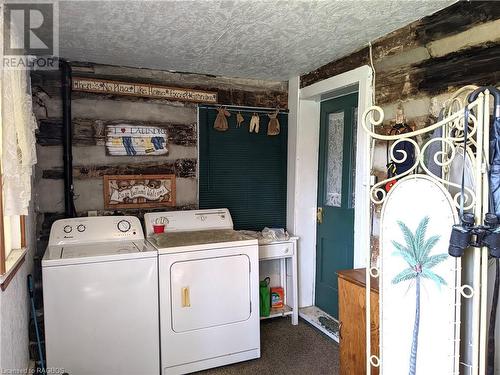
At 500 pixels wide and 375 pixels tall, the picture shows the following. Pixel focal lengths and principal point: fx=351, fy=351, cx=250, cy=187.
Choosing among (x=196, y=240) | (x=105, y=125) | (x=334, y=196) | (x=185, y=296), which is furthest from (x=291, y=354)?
(x=105, y=125)

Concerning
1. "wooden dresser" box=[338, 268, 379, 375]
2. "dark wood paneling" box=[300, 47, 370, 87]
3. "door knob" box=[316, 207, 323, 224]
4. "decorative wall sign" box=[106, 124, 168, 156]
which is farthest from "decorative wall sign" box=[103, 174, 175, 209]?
"wooden dresser" box=[338, 268, 379, 375]

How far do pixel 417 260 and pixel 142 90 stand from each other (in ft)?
8.22

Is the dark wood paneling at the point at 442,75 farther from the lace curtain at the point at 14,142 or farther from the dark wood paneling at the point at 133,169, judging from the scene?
the lace curtain at the point at 14,142

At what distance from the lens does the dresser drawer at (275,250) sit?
3131 millimetres

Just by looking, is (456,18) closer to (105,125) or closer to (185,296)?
(185,296)

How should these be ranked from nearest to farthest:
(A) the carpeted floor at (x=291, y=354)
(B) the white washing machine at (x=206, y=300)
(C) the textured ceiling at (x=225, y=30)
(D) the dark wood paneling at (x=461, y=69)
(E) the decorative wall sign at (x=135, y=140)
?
(D) the dark wood paneling at (x=461, y=69)
(C) the textured ceiling at (x=225, y=30)
(B) the white washing machine at (x=206, y=300)
(A) the carpeted floor at (x=291, y=354)
(E) the decorative wall sign at (x=135, y=140)

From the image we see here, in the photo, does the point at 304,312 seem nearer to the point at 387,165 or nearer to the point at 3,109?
the point at 387,165

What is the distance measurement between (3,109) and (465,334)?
233 centimetres

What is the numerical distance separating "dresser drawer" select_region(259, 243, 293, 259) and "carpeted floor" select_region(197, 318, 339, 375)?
683 millimetres

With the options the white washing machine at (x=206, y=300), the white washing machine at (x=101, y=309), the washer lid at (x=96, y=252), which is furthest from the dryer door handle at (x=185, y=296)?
the washer lid at (x=96, y=252)

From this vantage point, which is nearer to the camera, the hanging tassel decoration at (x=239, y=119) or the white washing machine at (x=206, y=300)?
the white washing machine at (x=206, y=300)

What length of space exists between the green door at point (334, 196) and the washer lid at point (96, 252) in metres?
1.58

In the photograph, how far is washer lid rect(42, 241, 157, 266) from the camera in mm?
2207

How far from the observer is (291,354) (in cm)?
279
